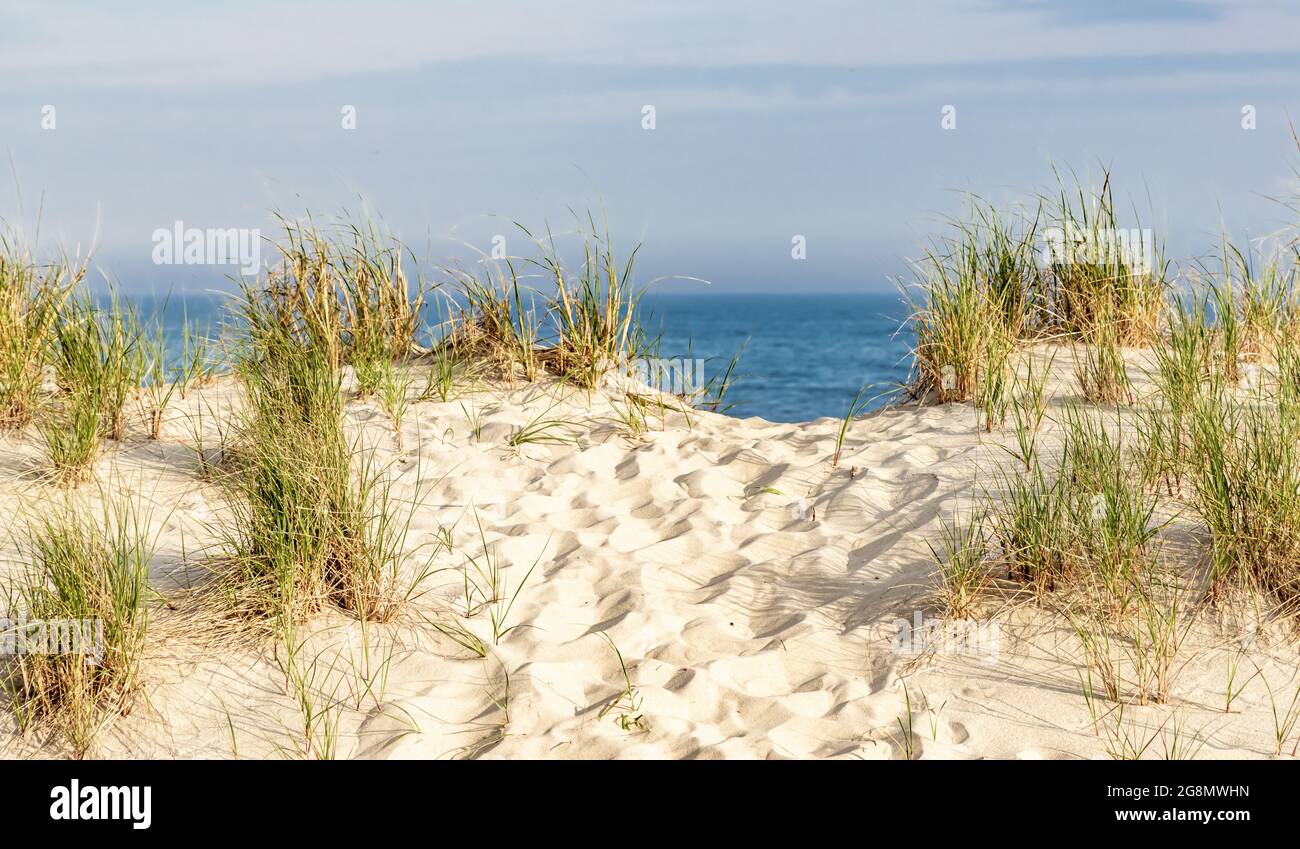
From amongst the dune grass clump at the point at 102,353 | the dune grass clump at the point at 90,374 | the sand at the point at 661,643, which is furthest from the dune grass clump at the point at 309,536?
the dune grass clump at the point at 102,353

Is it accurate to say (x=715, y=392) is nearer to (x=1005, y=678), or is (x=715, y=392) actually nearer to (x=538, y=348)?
(x=538, y=348)

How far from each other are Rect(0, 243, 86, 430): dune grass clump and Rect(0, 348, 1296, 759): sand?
0.76 ft

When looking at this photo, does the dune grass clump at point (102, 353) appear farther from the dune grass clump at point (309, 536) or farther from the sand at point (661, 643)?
the dune grass clump at point (309, 536)

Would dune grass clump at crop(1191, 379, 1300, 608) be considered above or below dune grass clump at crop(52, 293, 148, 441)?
below

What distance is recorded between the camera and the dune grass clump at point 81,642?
3.14m

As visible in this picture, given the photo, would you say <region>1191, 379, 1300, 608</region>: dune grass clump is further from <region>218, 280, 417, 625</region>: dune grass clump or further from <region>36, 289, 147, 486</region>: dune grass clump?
<region>36, 289, 147, 486</region>: dune grass clump

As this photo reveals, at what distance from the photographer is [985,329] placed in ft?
18.4

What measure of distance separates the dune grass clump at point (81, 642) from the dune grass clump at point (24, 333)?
2.04 metres

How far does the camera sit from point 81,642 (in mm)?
3170

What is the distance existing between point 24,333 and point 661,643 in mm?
3363

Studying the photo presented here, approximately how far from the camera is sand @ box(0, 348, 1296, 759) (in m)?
3.09

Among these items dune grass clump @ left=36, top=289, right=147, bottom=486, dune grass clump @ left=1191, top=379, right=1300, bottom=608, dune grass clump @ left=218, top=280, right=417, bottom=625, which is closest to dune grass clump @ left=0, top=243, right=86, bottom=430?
dune grass clump @ left=36, top=289, right=147, bottom=486

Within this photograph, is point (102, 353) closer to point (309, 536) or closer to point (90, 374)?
point (90, 374)
